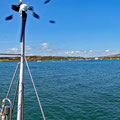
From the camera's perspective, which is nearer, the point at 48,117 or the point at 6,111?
the point at 6,111

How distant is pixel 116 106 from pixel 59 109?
7.66 metres

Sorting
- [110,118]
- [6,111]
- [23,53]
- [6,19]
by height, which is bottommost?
[110,118]

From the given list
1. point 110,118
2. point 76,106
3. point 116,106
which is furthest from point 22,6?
point 116,106

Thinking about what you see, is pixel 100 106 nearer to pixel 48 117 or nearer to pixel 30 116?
pixel 48 117

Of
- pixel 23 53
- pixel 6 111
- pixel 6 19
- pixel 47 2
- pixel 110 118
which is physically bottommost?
pixel 110 118

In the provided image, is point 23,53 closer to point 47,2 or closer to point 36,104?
point 47,2

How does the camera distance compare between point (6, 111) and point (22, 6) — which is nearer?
point (22, 6)

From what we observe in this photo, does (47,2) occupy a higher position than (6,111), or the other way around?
(47,2)

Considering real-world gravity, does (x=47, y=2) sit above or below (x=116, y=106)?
above

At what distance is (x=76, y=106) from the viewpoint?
69.9 ft

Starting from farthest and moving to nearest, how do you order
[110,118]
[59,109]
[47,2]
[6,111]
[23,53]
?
[59,109] → [110,118] → [6,111] → [23,53] → [47,2]

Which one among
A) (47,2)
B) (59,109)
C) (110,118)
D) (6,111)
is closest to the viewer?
(47,2)

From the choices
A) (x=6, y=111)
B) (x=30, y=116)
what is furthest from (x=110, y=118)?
(x=6, y=111)

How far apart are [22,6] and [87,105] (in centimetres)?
1856
